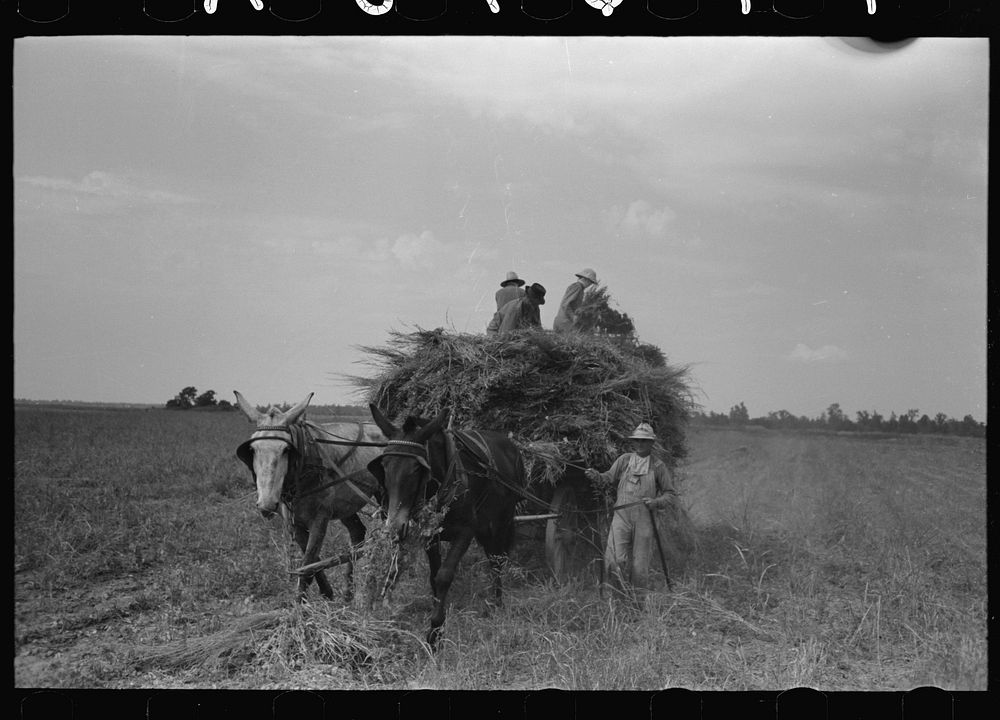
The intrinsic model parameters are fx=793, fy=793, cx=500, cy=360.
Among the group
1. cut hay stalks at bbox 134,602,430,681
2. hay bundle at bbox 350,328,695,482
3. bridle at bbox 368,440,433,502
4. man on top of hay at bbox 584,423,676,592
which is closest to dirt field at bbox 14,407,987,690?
cut hay stalks at bbox 134,602,430,681

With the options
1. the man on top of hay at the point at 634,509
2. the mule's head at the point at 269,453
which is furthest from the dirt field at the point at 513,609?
the mule's head at the point at 269,453

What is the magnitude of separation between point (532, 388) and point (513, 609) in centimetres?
225

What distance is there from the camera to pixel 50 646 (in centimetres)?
655

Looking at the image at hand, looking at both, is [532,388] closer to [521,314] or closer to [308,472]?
[521,314]

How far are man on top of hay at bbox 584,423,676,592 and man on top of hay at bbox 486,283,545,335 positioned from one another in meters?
1.94

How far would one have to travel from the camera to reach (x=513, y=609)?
291 inches

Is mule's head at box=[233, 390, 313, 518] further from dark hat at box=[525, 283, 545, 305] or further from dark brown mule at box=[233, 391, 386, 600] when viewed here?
dark hat at box=[525, 283, 545, 305]

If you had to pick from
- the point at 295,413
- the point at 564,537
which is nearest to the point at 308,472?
the point at 295,413

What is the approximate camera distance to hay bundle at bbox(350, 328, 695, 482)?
8.15m

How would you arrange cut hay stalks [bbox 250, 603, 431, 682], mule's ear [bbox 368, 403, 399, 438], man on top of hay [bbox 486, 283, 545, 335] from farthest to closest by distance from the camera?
man on top of hay [bbox 486, 283, 545, 335] < mule's ear [bbox 368, 403, 399, 438] < cut hay stalks [bbox 250, 603, 431, 682]

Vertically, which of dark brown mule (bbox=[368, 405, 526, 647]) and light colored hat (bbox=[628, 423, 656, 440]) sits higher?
light colored hat (bbox=[628, 423, 656, 440])
